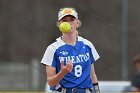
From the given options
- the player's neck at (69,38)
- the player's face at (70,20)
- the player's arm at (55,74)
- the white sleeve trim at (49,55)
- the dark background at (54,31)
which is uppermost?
the dark background at (54,31)

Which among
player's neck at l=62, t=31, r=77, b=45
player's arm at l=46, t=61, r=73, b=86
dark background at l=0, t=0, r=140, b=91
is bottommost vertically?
player's arm at l=46, t=61, r=73, b=86

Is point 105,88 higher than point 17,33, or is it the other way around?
point 17,33

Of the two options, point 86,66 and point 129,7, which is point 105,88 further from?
point 129,7

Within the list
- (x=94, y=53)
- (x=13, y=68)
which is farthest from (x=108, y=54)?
(x=94, y=53)

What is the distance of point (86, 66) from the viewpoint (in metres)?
→ 6.75

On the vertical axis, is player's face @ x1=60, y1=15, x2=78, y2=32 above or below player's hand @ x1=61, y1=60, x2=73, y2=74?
above

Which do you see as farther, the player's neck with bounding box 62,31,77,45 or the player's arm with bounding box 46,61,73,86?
the player's neck with bounding box 62,31,77,45

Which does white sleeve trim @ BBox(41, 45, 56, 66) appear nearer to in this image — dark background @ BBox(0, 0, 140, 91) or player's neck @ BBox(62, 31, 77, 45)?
player's neck @ BBox(62, 31, 77, 45)

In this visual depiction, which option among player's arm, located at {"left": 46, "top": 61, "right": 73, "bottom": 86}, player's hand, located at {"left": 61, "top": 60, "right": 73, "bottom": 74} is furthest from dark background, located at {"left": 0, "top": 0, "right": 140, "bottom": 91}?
player's hand, located at {"left": 61, "top": 60, "right": 73, "bottom": 74}

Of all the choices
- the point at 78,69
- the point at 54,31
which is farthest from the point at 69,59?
the point at 54,31

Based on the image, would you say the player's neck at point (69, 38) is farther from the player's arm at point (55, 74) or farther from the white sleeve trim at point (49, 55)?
the player's arm at point (55, 74)

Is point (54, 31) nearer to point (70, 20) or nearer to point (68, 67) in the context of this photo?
point (70, 20)

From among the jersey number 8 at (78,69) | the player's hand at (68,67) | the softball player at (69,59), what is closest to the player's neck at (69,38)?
the softball player at (69,59)

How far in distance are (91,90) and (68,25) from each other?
767 mm
